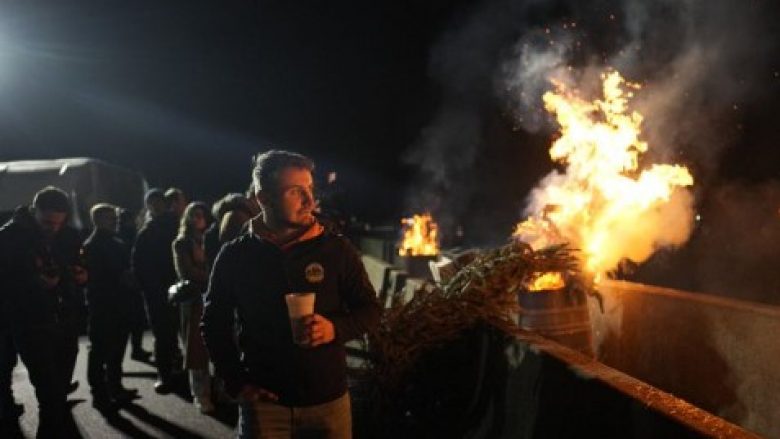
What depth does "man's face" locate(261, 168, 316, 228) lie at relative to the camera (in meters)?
2.97

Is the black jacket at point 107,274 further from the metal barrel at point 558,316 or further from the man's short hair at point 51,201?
the metal barrel at point 558,316

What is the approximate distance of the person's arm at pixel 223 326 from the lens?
2967mm

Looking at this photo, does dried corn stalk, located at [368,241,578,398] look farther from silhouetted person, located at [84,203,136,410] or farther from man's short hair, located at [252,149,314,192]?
silhouetted person, located at [84,203,136,410]

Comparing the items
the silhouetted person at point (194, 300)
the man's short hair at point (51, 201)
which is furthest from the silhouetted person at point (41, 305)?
the silhouetted person at point (194, 300)

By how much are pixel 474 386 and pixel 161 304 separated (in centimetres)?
444

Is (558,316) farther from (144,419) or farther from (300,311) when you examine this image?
(144,419)

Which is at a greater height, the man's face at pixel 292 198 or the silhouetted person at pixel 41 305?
the man's face at pixel 292 198

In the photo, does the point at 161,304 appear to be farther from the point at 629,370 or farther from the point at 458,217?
the point at 458,217

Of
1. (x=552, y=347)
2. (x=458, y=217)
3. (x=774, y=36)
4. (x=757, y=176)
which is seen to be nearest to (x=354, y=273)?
(x=552, y=347)

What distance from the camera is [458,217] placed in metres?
39.1

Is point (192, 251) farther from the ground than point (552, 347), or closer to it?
farther from the ground

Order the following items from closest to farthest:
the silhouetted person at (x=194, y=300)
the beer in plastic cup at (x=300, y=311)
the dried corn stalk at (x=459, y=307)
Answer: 1. the beer in plastic cup at (x=300, y=311)
2. the dried corn stalk at (x=459, y=307)
3. the silhouetted person at (x=194, y=300)

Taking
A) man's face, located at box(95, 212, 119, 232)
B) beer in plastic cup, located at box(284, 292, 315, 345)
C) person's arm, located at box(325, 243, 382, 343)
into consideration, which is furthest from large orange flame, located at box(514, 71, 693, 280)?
man's face, located at box(95, 212, 119, 232)

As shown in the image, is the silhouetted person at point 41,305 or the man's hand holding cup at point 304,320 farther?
the silhouetted person at point 41,305
